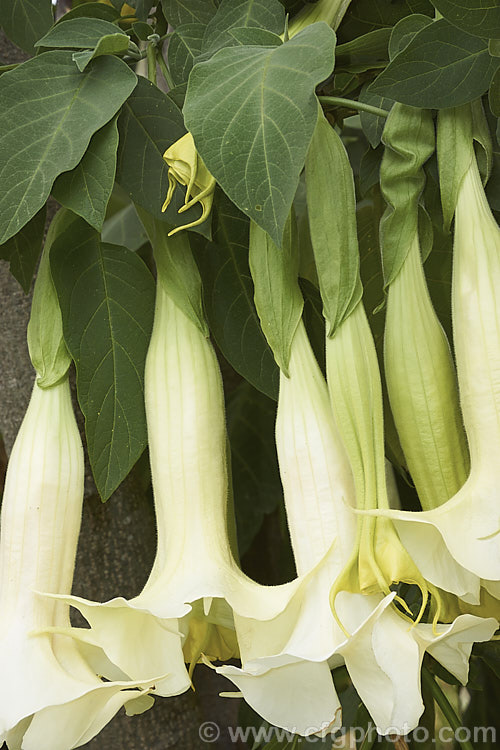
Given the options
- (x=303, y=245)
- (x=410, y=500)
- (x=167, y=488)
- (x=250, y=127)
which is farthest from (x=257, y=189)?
(x=410, y=500)

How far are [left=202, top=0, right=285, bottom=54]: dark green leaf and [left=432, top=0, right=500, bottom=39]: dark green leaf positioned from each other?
0.39 ft

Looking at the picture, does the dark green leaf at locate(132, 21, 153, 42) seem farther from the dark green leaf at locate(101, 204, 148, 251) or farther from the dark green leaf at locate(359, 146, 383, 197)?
the dark green leaf at locate(101, 204, 148, 251)

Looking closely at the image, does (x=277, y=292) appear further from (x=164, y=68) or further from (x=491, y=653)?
(x=491, y=653)

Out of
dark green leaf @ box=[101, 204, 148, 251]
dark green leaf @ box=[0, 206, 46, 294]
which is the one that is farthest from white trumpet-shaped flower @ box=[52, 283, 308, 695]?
dark green leaf @ box=[101, 204, 148, 251]

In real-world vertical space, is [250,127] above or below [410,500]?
above

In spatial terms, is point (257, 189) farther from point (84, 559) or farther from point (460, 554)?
point (84, 559)

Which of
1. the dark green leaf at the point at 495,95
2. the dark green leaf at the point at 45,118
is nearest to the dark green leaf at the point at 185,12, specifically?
the dark green leaf at the point at 45,118

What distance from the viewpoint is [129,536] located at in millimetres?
664

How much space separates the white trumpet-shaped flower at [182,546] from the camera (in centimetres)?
38

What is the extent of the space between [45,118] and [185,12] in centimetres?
17

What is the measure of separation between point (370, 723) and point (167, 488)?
298 millimetres

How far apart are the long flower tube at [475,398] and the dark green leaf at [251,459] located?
354 mm

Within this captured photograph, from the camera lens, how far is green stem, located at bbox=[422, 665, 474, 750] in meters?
0.56

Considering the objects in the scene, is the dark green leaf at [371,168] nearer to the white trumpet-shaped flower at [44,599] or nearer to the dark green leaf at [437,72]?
the dark green leaf at [437,72]
